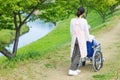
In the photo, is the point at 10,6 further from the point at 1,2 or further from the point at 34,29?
the point at 34,29

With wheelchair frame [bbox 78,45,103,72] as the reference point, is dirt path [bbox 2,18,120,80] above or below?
below

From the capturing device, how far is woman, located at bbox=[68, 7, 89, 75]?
39.2 ft

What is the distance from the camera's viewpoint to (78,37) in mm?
12078

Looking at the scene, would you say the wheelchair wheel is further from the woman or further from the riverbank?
the woman

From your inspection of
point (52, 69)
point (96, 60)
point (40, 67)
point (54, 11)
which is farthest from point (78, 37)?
point (54, 11)

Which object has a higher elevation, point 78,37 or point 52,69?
point 78,37

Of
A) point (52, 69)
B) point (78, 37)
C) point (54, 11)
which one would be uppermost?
point (54, 11)

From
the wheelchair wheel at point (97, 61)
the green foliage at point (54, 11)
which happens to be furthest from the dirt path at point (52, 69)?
the green foliage at point (54, 11)

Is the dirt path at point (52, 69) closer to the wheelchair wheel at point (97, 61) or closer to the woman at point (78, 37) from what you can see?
the wheelchair wheel at point (97, 61)

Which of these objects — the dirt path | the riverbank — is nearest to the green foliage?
the riverbank

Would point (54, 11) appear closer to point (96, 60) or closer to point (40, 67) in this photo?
point (40, 67)

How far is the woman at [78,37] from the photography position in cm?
1195

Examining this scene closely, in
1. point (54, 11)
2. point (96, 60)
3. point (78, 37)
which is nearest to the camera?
point (78, 37)

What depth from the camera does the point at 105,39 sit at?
67.7ft
